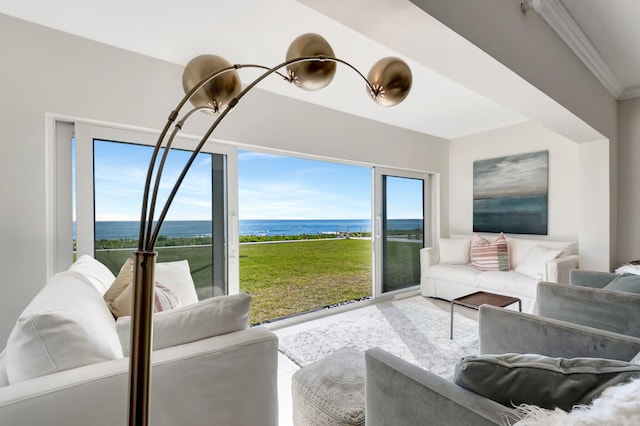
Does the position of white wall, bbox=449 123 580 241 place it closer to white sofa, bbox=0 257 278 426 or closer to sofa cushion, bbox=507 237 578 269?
sofa cushion, bbox=507 237 578 269

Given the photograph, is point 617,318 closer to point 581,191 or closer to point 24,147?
point 581,191

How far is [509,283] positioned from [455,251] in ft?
3.00

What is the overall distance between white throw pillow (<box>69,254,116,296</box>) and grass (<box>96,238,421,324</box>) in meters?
0.48

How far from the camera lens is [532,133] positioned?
393 cm

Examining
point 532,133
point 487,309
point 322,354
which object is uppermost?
point 532,133

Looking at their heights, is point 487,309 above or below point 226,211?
below

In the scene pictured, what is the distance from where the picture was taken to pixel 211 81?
1.10 metres

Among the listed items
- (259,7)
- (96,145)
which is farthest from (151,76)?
(259,7)

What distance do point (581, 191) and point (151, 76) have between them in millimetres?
4396

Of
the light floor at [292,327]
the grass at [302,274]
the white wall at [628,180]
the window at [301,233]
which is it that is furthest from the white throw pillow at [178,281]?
the white wall at [628,180]

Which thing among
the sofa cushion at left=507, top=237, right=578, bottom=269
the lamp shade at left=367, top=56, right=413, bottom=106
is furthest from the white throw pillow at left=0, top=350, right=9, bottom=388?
the sofa cushion at left=507, top=237, right=578, bottom=269

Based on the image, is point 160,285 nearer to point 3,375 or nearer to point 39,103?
point 3,375

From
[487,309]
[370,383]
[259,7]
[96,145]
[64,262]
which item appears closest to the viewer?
[370,383]

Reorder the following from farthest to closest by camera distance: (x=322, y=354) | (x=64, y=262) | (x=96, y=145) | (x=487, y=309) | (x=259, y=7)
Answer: (x=322, y=354)
(x=96, y=145)
(x=64, y=262)
(x=259, y=7)
(x=487, y=309)
